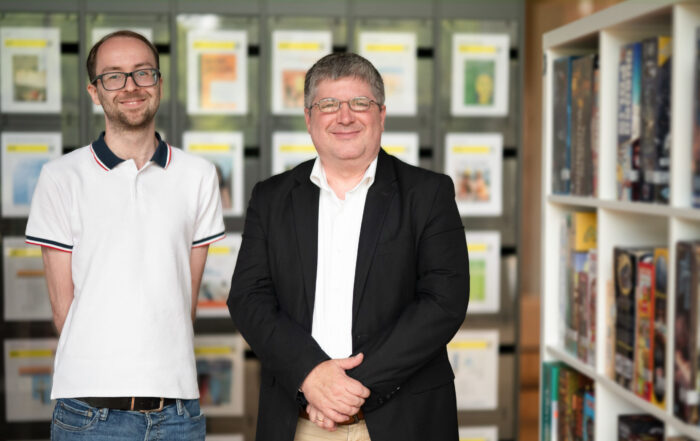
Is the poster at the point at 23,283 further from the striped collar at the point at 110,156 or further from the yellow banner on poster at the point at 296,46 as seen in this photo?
the striped collar at the point at 110,156

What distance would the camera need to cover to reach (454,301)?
179 cm

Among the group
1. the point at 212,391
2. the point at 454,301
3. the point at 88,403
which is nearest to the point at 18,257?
the point at 212,391

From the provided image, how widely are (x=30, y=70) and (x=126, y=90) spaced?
6.17ft

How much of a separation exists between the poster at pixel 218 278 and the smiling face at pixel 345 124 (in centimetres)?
188

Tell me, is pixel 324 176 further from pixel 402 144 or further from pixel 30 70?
pixel 30 70

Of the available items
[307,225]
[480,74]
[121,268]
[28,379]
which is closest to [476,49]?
[480,74]

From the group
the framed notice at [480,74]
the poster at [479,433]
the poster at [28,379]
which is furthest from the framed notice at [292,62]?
the poster at [479,433]

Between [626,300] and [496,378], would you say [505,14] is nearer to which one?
[496,378]

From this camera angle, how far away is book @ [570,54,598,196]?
6.40 ft

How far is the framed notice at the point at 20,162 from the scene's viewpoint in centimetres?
351

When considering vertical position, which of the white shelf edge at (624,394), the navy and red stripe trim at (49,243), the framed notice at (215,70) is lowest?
the white shelf edge at (624,394)

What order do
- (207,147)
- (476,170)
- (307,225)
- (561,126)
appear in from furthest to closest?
(476,170) → (207,147) → (561,126) → (307,225)

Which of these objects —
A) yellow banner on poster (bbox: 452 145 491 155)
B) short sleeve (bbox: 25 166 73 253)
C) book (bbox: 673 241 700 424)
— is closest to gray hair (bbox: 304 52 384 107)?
short sleeve (bbox: 25 166 73 253)

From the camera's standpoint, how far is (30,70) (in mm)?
3490
